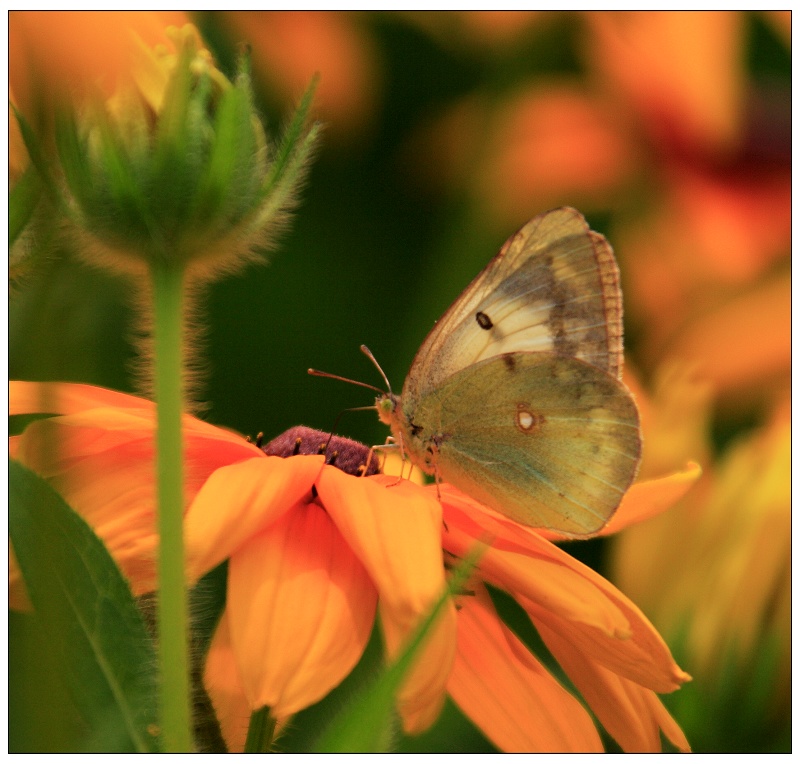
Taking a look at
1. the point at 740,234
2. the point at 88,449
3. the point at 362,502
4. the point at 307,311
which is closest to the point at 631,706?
the point at 362,502

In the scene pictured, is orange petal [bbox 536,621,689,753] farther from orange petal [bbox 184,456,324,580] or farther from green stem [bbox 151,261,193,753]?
green stem [bbox 151,261,193,753]

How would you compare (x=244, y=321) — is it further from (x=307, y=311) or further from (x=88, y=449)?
(x=88, y=449)

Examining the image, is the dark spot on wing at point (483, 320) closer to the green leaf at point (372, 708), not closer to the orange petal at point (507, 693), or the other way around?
the orange petal at point (507, 693)

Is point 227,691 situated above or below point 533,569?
below

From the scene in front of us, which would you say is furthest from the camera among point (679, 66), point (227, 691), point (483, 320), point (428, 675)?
point (679, 66)

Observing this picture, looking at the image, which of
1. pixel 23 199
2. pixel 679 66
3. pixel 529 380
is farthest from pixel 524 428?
pixel 679 66

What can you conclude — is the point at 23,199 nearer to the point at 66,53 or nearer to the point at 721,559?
the point at 66,53

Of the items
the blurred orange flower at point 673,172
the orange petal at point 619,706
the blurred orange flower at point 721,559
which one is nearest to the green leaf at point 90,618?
the orange petal at point 619,706

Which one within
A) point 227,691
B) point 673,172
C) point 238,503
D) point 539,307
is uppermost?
point 673,172
